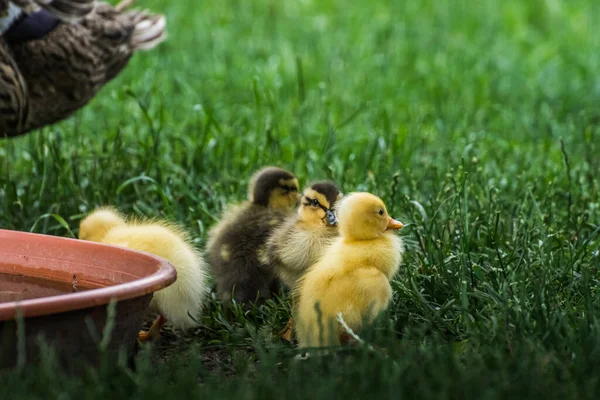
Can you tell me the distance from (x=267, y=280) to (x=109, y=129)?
8.02 ft

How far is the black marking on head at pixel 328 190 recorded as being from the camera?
11.7 feet

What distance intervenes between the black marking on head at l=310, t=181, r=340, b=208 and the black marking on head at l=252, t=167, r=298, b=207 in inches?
12.5

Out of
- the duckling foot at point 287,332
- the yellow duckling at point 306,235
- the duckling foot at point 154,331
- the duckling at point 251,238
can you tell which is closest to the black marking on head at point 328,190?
the yellow duckling at point 306,235

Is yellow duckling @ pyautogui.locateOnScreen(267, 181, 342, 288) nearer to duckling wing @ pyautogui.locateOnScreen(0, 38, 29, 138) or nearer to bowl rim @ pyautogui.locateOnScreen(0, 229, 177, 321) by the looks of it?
bowl rim @ pyautogui.locateOnScreen(0, 229, 177, 321)

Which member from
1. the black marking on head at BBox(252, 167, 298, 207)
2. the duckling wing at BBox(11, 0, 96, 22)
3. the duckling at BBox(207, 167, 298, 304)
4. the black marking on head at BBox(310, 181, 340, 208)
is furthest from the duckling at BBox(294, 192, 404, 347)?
the duckling wing at BBox(11, 0, 96, 22)

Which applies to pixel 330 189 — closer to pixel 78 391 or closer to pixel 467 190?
pixel 467 190

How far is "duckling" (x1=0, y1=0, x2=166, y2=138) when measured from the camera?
14.5 ft

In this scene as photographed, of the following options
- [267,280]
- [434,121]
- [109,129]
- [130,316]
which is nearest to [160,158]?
[109,129]

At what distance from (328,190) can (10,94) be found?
1.59 m

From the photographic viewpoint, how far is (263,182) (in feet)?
12.8

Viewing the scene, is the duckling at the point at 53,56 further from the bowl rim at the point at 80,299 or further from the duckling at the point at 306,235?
the bowl rim at the point at 80,299

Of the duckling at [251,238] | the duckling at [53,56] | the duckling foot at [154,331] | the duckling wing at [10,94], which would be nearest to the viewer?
the duckling foot at [154,331]

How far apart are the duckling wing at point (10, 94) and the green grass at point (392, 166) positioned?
0.93 ft

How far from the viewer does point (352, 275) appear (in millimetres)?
3066
